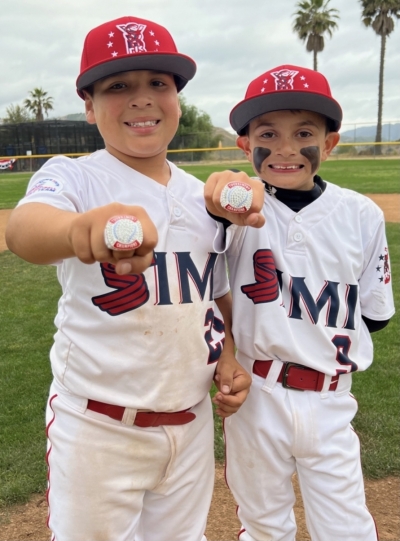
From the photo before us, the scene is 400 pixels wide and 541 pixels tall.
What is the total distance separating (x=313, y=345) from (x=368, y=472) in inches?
52.4

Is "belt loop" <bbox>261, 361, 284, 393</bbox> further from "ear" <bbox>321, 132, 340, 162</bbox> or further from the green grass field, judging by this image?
the green grass field

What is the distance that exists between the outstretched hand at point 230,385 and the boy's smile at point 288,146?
2.12 feet

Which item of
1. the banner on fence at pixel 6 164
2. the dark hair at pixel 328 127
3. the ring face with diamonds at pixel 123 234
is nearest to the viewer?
the ring face with diamonds at pixel 123 234

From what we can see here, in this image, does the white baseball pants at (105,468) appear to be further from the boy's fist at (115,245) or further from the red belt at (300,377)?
the boy's fist at (115,245)

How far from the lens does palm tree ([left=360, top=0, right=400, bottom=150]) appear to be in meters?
36.2

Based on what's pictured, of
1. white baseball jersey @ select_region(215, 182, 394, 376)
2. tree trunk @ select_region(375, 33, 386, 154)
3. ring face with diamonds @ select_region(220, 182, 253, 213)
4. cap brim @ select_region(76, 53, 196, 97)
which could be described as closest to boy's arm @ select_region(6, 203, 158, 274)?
ring face with diamonds @ select_region(220, 182, 253, 213)

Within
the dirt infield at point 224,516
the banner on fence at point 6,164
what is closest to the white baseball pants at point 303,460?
the dirt infield at point 224,516

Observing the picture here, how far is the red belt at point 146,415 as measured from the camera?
1549mm

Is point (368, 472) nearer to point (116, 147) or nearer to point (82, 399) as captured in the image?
point (82, 399)

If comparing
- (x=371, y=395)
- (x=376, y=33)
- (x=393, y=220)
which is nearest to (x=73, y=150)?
(x=376, y=33)

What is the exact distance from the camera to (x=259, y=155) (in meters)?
1.83

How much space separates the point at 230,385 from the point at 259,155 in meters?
0.78

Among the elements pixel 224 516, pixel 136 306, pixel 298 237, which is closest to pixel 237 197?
Result: pixel 136 306

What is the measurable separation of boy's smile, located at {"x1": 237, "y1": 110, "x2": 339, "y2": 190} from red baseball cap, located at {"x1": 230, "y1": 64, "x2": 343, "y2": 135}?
0.04 meters
